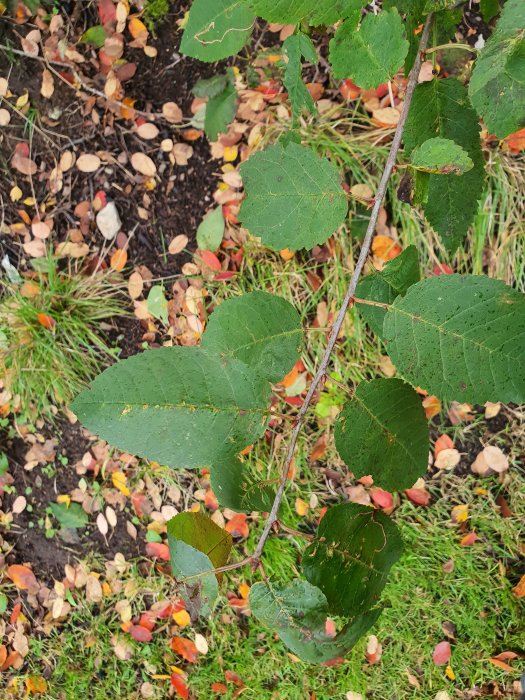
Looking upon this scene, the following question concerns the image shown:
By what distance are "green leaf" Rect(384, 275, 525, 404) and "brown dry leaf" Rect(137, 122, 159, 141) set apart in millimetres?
1782

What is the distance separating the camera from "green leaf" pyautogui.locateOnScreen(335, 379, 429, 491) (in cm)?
104

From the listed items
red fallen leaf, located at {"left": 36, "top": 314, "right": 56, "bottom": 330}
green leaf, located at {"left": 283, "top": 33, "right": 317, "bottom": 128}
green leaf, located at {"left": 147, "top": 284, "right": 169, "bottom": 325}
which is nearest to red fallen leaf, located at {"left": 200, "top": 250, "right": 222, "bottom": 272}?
green leaf, located at {"left": 147, "top": 284, "right": 169, "bottom": 325}

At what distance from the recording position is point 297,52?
3.77 feet

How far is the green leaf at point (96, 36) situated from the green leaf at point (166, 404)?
1.93 metres

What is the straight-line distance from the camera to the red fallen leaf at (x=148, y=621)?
2.56 metres

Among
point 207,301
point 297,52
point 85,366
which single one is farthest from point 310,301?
point 297,52

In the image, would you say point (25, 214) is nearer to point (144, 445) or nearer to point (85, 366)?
point (85, 366)

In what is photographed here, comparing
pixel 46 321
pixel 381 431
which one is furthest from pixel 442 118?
pixel 46 321

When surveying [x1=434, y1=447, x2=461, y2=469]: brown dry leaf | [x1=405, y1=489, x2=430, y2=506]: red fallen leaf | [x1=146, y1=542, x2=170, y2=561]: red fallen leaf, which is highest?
[x1=434, y1=447, x2=461, y2=469]: brown dry leaf

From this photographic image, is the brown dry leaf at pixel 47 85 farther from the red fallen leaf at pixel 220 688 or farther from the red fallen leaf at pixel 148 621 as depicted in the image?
the red fallen leaf at pixel 220 688

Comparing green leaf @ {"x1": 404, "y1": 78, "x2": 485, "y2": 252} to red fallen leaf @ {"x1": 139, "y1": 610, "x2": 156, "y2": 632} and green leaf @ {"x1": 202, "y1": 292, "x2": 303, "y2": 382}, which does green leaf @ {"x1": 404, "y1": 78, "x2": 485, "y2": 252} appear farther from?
red fallen leaf @ {"x1": 139, "y1": 610, "x2": 156, "y2": 632}

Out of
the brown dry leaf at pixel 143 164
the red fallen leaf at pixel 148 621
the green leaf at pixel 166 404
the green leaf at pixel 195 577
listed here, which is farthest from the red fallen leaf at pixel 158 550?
the green leaf at pixel 166 404

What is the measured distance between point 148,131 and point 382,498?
1707 millimetres

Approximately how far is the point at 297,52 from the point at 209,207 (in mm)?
1264
